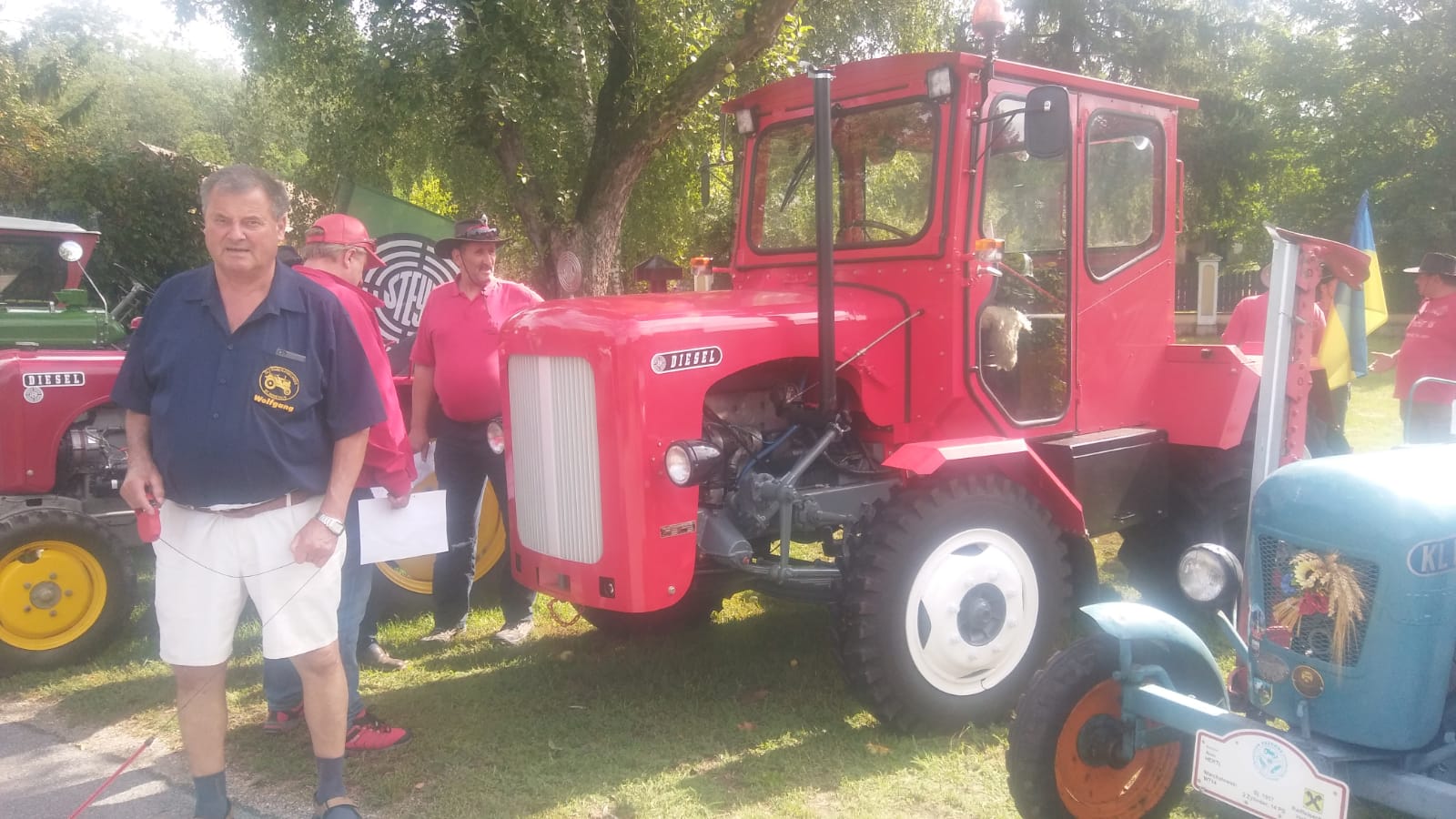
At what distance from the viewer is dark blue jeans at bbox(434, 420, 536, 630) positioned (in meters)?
4.77

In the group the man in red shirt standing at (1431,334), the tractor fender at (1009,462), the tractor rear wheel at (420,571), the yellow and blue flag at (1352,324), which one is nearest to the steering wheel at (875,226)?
the tractor fender at (1009,462)

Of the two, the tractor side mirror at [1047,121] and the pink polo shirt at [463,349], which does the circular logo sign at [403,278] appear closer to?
the pink polo shirt at [463,349]

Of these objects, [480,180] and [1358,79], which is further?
[1358,79]

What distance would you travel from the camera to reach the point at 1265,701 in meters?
2.66

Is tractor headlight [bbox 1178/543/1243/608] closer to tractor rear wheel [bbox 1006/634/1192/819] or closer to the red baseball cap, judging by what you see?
tractor rear wheel [bbox 1006/634/1192/819]

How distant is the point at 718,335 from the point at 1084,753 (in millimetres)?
1764

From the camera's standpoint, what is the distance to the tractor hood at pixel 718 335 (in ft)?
11.5

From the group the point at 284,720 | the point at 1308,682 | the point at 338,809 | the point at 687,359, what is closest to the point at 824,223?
the point at 687,359

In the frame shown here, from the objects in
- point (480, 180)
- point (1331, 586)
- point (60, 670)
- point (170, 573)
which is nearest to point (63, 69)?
point (480, 180)

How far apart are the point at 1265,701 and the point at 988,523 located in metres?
1.29

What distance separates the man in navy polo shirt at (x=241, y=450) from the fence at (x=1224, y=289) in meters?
20.6

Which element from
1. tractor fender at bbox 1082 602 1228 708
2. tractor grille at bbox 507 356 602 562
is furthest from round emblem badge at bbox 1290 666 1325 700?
tractor grille at bbox 507 356 602 562

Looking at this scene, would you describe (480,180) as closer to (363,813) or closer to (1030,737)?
(363,813)

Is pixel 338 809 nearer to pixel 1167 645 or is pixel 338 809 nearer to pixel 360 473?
pixel 360 473
